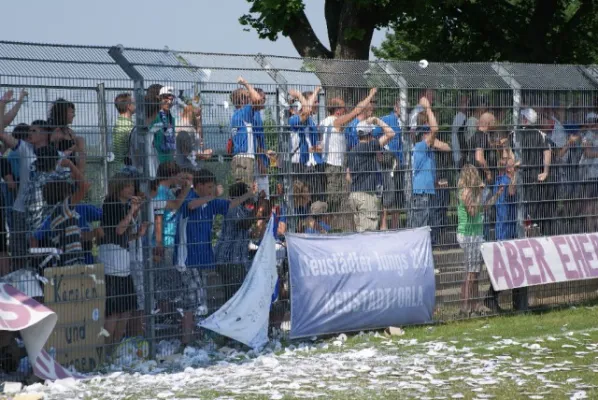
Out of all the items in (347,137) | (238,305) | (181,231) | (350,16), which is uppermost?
(350,16)

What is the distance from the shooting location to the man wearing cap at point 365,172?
12.4 metres

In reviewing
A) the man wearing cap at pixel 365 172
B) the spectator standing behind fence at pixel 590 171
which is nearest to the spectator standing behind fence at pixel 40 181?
the man wearing cap at pixel 365 172

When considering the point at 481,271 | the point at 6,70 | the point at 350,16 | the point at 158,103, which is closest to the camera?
the point at 6,70

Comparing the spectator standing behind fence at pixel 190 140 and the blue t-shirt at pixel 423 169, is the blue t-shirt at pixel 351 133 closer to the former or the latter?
the blue t-shirt at pixel 423 169

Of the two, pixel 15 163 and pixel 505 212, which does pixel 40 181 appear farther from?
pixel 505 212

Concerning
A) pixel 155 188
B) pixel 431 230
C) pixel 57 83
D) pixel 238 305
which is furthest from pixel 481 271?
pixel 57 83

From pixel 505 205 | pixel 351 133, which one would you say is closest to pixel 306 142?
pixel 351 133

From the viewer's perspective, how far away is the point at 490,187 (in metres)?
13.6

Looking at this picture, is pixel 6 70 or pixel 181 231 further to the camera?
pixel 181 231

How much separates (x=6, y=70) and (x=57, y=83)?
19.8 inches

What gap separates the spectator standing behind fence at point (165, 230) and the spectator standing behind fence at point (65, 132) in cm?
94

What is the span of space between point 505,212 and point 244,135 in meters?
4.06

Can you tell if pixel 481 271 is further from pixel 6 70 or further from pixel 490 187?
pixel 6 70

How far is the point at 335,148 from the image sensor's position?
39.9 ft
